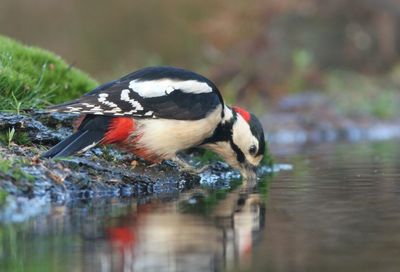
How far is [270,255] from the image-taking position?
4.75 meters

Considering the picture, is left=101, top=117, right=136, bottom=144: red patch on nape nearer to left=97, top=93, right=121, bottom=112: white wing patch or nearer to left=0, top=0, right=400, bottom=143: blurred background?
left=97, top=93, right=121, bottom=112: white wing patch

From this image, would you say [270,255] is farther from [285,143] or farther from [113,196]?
[285,143]

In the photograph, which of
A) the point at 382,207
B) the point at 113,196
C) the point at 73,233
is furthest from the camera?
the point at 113,196

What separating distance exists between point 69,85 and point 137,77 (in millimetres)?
1530

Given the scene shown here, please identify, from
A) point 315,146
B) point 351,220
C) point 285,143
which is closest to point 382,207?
point 351,220

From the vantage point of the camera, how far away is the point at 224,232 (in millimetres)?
5477

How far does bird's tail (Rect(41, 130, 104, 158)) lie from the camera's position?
275 inches

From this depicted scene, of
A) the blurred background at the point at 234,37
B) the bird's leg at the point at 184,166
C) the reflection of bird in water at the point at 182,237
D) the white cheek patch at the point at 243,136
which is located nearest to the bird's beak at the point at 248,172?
the white cheek patch at the point at 243,136

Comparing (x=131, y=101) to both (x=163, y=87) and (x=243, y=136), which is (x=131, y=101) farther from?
(x=243, y=136)

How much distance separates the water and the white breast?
0.41 meters

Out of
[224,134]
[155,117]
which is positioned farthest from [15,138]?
[224,134]

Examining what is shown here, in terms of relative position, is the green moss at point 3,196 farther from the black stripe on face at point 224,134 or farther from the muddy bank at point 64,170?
the black stripe on face at point 224,134

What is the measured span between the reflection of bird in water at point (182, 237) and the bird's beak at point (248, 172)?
4.40ft

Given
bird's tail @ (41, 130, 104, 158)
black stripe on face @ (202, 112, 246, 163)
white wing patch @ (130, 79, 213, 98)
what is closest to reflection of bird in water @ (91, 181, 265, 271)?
bird's tail @ (41, 130, 104, 158)
